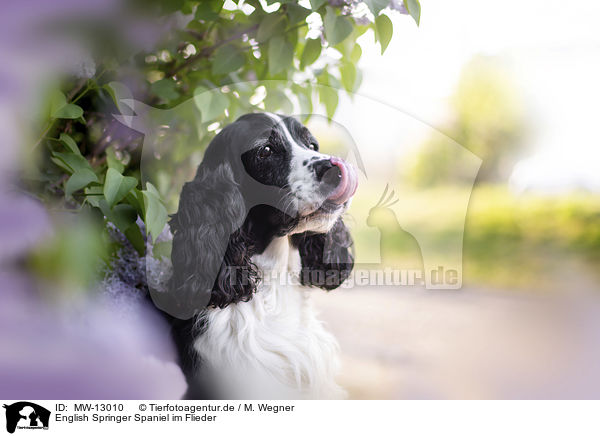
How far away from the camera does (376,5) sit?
80 cm

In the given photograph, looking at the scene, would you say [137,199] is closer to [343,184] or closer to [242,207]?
[242,207]

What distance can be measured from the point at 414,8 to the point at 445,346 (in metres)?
0.56

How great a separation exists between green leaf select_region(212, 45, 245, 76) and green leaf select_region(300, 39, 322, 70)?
110 mm

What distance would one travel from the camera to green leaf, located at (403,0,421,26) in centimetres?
83

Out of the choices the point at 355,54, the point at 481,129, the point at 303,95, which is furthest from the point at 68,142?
the point at 481,129

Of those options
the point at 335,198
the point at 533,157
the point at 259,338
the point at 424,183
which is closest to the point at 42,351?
the point at 259,338

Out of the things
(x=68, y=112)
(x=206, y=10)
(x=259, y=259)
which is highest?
(x=206, y=10)

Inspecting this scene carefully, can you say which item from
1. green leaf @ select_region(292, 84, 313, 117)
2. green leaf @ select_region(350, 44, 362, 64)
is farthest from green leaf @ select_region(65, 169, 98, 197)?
green leaf @ select_region(350, 44, 362, 64)

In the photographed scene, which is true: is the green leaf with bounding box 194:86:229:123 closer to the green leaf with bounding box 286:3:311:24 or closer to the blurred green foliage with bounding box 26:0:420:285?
the blurred green foliage with bounding box 26:0:420:285

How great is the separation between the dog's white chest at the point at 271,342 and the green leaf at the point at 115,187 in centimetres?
22

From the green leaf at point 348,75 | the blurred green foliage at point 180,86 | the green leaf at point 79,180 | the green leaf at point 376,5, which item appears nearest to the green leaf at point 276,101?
the blurred green foliage at point 180,86

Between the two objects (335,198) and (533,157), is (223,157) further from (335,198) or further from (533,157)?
(533,157)

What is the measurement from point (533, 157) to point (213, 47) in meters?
0.61
